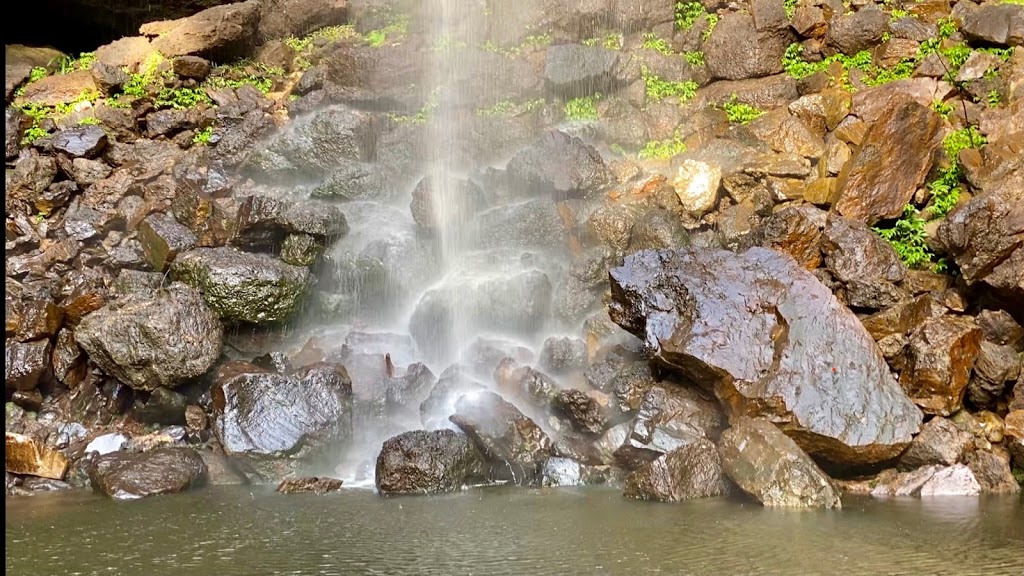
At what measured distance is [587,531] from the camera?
7.70m

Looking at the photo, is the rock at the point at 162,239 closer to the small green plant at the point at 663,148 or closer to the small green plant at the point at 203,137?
the small green plant at the point at 203,137

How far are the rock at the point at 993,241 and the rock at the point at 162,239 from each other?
12840mm

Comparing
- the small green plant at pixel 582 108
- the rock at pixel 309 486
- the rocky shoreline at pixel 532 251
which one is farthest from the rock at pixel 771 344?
the small green plant at pixel 582 108

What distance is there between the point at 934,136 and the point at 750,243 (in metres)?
3.96

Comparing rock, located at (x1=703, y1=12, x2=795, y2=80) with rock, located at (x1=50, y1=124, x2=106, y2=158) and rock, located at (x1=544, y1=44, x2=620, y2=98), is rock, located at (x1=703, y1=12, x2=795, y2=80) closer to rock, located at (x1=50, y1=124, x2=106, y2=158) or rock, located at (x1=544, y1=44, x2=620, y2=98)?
rock, located at (x1=544, y1=44, x2=620, y2=98)

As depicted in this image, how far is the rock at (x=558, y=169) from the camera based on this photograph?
52.1 ft

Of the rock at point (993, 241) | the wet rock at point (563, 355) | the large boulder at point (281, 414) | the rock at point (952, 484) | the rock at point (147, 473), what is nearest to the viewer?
the rock at point (952, 484)

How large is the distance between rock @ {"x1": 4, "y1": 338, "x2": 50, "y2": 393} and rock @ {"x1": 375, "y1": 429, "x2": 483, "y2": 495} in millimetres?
6422

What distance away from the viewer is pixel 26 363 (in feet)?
40.4

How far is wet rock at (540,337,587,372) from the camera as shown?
12750 mm

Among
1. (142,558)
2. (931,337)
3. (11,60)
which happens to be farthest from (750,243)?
(11,60)

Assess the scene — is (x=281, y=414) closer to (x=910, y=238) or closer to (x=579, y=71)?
(x=910, y=238)

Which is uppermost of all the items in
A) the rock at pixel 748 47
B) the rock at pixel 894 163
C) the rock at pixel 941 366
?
the rock at pixel 748 47

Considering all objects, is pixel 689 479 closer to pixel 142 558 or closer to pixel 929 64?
pixel 142 558
